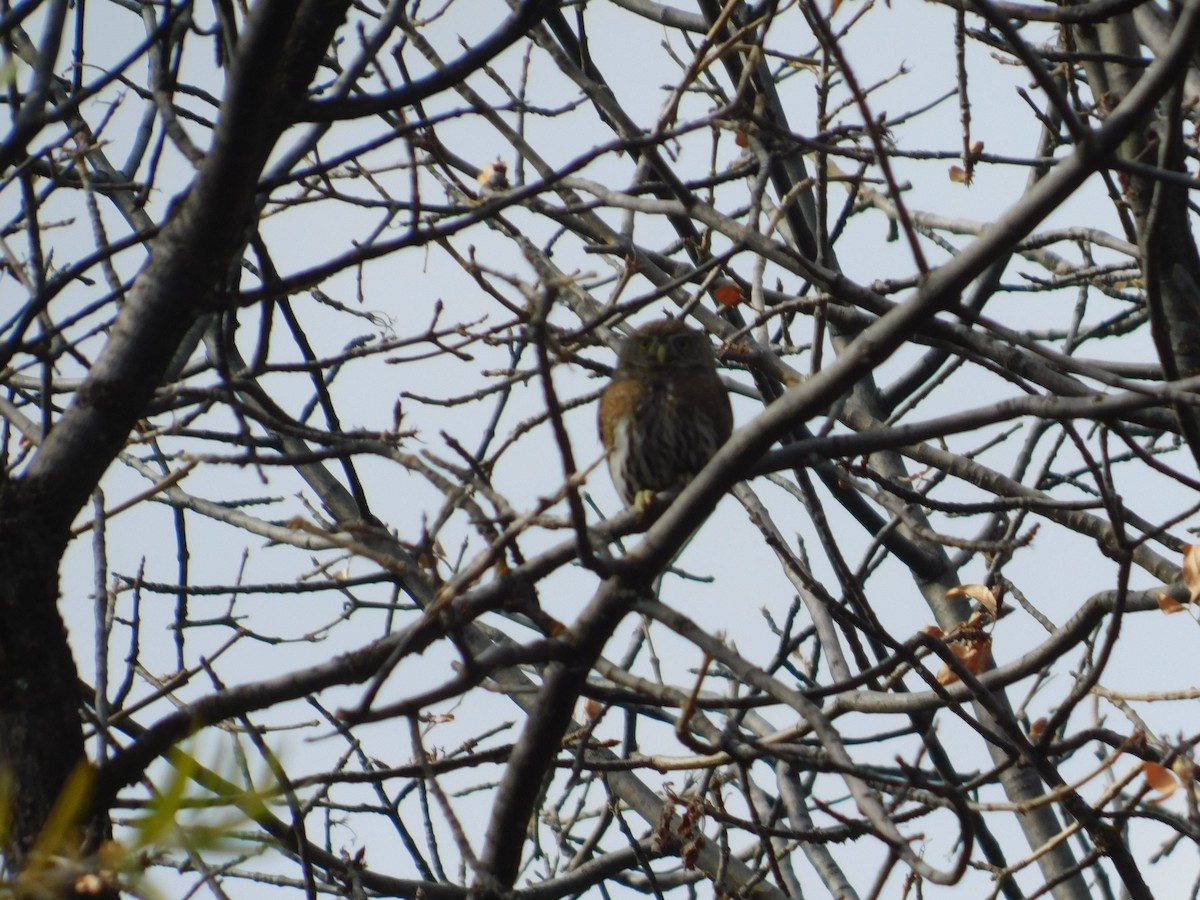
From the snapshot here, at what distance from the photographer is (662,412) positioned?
17.6 feet

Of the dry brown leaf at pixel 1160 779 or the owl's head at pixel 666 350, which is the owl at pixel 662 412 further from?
the dry brown leaf at pixel 1160 779

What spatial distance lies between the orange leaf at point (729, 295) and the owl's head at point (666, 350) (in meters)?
0.83

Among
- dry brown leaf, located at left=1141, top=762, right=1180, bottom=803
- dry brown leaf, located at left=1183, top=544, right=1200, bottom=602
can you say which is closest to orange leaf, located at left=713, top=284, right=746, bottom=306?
dry brown leaf, located at left=1183, top=544, right=1200, bottom=602

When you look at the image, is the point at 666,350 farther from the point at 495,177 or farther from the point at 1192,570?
the point at 1192,570

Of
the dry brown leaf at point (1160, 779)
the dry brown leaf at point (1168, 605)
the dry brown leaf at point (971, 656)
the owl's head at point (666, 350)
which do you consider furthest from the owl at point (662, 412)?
the dry brown leaf at point (1160, 779)

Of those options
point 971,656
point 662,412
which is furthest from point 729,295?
point 971,656

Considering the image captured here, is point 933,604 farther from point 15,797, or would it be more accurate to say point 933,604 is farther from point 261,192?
point 15,797

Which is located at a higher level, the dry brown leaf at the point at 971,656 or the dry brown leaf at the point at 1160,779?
the dry brown leaf at the point at 971,656

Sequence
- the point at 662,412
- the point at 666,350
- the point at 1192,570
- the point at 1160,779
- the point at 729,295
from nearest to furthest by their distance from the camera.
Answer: the point at 1160,779
the point at 1192,570
the point at 729,295
the point at 662,412
the point at 666,350

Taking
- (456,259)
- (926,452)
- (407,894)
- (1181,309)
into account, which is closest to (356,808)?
(407,894)

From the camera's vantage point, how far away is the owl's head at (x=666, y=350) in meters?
5.63

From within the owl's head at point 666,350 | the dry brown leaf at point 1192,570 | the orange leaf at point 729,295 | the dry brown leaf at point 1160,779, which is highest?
the owl's head at point 666,350

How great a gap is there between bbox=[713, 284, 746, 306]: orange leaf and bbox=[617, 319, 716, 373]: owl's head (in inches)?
32.8

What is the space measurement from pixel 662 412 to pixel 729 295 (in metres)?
0.82
